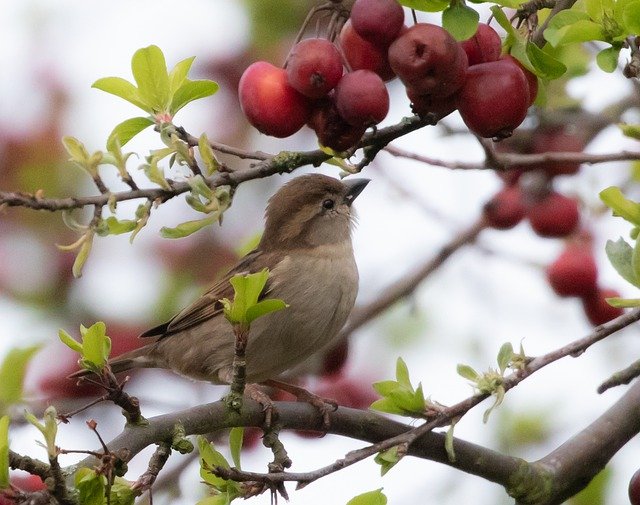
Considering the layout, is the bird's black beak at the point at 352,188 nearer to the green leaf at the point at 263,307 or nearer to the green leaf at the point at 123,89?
the green leaf at the point at 123,89

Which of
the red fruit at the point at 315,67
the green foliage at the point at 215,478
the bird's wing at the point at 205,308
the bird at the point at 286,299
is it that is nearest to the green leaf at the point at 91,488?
the green foliage at the point at 215,478

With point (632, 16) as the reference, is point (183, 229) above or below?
above

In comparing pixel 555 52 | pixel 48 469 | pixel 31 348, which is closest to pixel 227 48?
pixel 31 348

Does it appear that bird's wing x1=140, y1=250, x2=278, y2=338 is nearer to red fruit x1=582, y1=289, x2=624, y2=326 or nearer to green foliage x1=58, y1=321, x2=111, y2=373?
red fruit x1=582, y1=289, x2=624, y2=326

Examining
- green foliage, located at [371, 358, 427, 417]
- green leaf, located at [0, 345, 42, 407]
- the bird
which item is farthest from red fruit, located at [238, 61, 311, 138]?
the bird

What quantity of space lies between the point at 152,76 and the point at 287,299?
214 cm

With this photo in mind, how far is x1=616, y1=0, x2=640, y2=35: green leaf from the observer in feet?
8.41

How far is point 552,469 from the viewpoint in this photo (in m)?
3.52

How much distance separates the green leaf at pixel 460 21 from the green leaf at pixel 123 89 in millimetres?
949

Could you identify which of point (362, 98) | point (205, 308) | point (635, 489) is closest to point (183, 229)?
point (362, 98)

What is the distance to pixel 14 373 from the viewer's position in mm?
3730

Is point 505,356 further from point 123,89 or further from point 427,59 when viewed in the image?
point 123,89

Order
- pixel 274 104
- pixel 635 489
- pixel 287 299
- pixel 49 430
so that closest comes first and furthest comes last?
pixel 49 430, pixel 274 104, pixel 635 489, pixel 287 299

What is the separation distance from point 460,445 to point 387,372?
110 inches
